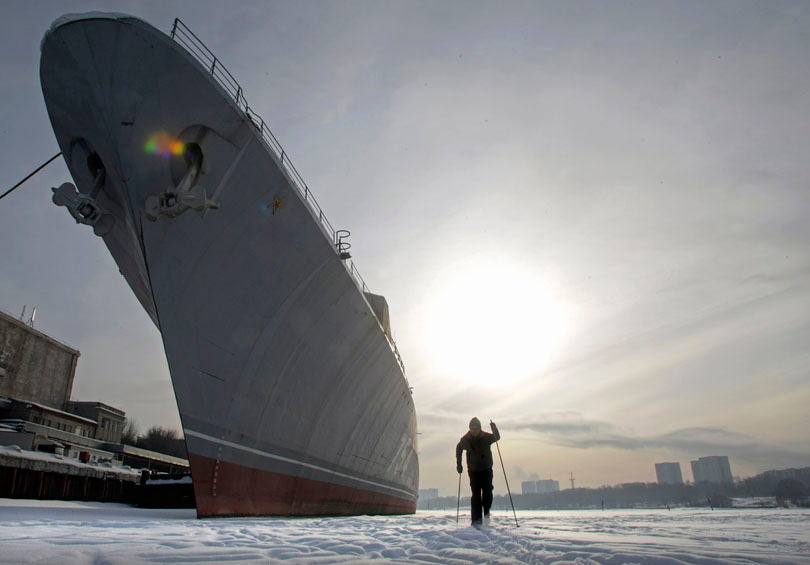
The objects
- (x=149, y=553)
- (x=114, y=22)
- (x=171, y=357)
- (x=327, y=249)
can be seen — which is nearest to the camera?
(x=149, y=553)

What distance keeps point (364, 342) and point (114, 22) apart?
27.5ft

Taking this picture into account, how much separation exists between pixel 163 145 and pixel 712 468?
10171 cm

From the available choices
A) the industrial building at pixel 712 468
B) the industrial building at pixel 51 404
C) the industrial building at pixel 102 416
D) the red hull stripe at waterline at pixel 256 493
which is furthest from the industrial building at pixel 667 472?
the red hull stripe at waterline at pixel 256 493

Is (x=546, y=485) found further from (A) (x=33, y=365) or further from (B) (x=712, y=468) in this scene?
(A) (x=33, y=365)

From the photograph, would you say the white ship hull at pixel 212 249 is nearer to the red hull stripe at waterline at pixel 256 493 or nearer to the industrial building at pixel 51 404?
the red hull stripe at waterline at pixel 256 493

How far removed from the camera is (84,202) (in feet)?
26.9

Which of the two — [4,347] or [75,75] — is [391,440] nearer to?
[75,75]

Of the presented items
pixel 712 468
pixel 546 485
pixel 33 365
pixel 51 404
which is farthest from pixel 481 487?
pixel 546 485

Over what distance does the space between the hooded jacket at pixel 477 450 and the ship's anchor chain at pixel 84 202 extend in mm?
7403

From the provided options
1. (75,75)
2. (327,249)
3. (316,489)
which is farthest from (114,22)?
(316,489)

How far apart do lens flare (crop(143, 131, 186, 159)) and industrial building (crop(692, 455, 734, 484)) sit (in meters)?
97.6

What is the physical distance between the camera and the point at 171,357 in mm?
8141

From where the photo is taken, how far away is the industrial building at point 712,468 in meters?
81.4

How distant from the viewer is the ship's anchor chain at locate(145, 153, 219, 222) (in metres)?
7.44
